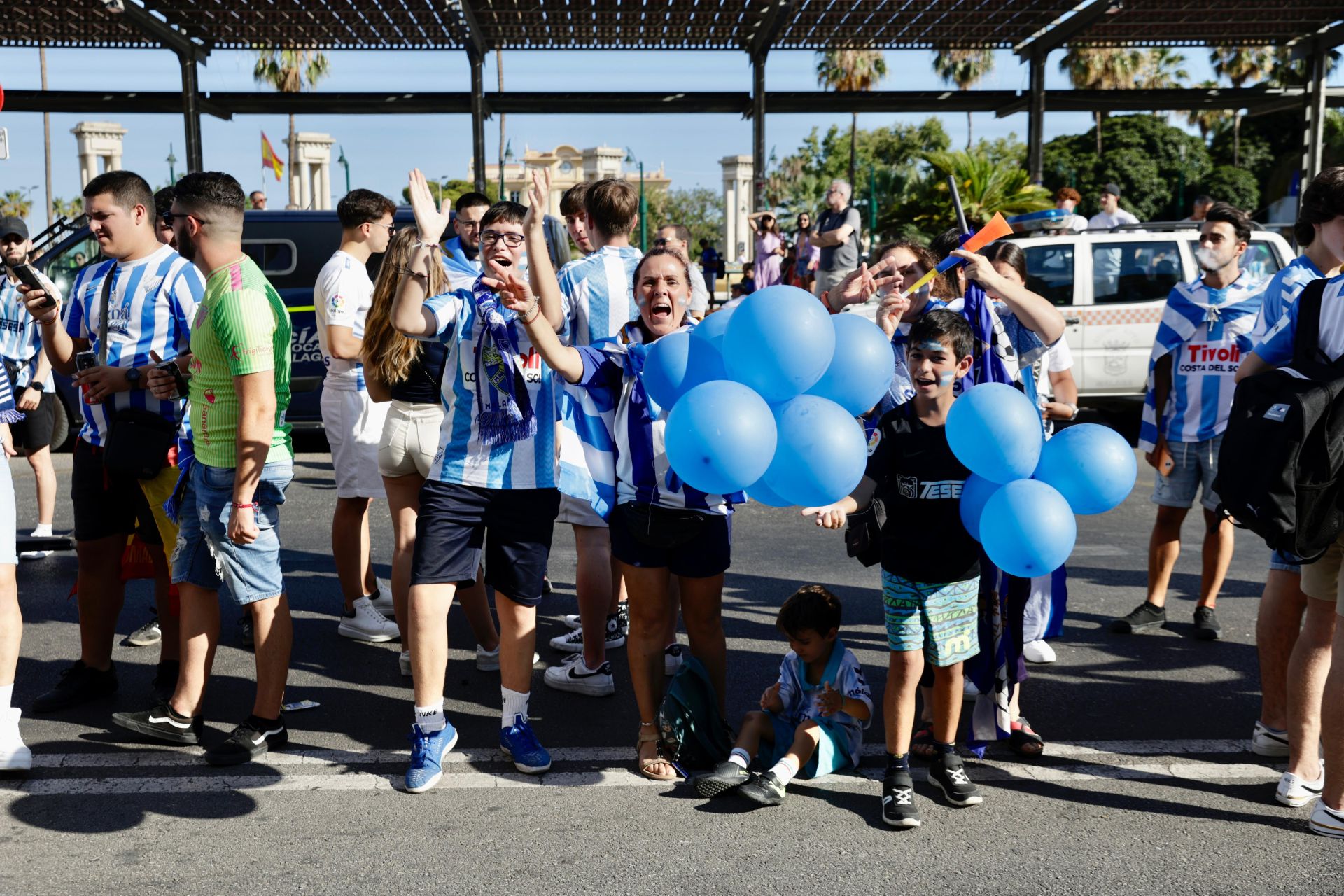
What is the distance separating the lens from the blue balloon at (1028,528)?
3371mm

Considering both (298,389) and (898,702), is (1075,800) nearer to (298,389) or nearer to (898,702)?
(898,702)

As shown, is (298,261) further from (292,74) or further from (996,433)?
(292,74)

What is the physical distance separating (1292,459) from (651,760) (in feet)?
7.19

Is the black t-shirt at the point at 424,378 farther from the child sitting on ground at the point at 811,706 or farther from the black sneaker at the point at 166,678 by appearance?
the child sitting on ground at the point at 811,706

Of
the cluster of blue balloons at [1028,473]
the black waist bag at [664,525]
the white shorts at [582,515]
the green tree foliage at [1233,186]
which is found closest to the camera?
the cluster of blue balloons at [1028,473]

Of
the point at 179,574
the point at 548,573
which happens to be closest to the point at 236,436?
the point at 179,574

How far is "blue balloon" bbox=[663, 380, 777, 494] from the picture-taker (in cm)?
317

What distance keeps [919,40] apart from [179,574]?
14697 millimetres

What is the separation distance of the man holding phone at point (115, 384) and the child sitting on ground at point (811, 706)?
234 cm

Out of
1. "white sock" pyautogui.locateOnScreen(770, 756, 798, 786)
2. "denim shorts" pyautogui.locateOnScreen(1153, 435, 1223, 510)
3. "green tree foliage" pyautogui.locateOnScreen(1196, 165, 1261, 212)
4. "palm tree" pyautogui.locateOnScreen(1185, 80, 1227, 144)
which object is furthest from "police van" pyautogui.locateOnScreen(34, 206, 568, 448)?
"palm tree" pyautogui.locateOnScreen(1185, 80, 1227, 144)

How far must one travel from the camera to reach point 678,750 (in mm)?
3965

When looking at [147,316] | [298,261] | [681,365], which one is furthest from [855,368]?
[298,261]

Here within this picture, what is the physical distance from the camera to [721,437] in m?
3.16

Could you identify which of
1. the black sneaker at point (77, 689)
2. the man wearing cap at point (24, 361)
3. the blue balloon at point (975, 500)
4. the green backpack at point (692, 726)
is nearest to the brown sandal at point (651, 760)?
the green backpack at point (692, 726)
